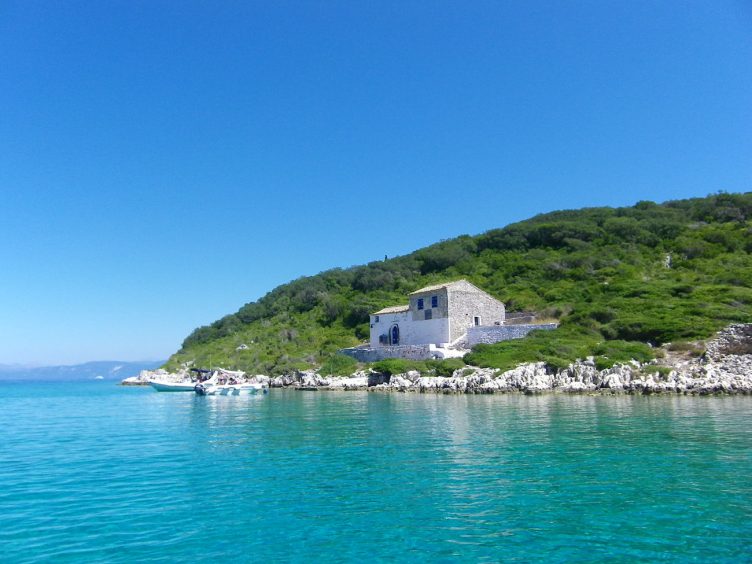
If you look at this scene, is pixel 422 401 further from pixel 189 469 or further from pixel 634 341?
pixel 189 469

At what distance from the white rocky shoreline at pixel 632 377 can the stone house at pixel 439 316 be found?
24.4 ft

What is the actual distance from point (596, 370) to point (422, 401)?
11.9 metres

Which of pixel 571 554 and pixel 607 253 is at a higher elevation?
pixel 607 253

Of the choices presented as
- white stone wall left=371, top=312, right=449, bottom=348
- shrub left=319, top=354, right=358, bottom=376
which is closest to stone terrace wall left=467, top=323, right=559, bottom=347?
white stone wall left=371, top=312, right=449, bottom=348

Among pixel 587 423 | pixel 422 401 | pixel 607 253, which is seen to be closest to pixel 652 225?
pixel 607 253

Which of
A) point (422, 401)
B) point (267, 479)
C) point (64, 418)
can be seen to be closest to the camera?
point (267, 479)

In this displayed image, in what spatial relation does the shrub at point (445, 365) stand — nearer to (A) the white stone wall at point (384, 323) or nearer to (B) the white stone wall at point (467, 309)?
(B) the white stone wall at point (467, 309)

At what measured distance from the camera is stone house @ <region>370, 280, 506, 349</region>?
47000 millimetres

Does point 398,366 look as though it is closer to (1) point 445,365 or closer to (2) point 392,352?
(1) point 445,365

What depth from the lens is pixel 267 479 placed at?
12.8 meters

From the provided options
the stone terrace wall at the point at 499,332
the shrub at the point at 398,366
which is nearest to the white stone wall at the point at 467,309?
the stone terrace wall at the point at 499,332

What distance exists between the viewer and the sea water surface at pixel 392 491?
27.4 ft

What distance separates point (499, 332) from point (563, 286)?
13.6 m

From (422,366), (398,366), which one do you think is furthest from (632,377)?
(398,366)
